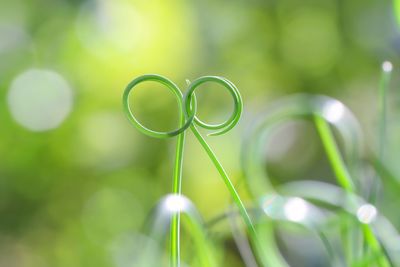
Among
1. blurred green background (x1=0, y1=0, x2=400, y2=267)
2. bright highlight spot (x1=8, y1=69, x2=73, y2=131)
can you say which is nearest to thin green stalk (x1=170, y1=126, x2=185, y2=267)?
blurred green background (x1=0, y1=0, x2=400, y2=267)

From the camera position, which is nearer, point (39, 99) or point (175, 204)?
point (175, 204)

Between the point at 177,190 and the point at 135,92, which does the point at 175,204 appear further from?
the point at 135,92

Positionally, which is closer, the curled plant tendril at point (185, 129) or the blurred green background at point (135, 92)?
the curled plant tendril at point (185, 129)

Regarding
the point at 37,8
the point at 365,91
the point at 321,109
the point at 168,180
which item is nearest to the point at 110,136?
the point at 168,180

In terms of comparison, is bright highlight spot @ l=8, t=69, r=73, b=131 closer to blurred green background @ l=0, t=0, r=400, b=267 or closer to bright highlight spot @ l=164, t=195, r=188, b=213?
blurred green background @ l=0, t=0, r=400, b=267

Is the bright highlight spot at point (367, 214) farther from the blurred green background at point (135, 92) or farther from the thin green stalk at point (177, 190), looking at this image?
the blurred green background at point (135, 92)

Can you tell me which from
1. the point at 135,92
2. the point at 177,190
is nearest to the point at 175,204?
the point at 177,190

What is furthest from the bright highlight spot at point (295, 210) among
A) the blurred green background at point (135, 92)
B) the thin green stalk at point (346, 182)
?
the blurred green background at point (135, 92)
